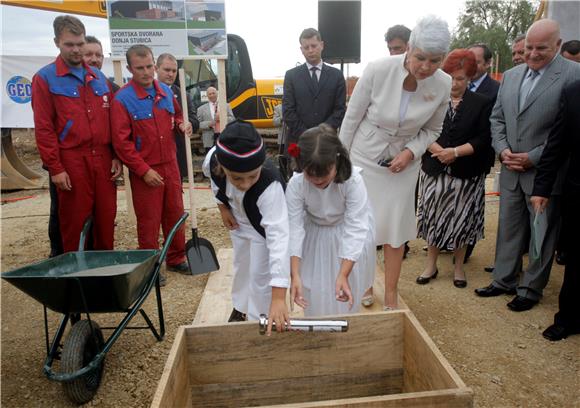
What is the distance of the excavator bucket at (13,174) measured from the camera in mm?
8031

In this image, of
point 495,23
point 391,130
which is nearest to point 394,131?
point 391,130

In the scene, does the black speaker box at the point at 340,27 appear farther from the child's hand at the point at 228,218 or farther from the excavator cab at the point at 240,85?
the child's hand at the point at 228,218

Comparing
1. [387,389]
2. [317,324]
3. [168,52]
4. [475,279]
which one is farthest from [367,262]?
[168,52]

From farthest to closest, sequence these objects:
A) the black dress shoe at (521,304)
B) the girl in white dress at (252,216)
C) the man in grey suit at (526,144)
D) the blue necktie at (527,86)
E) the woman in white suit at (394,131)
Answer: the black dress shoe at (521,304) < the blue necktie at (527,86) < the man in grey suit at (526,144) < the woman in white suit at (394,131) < the girl in white dress at (252,216)

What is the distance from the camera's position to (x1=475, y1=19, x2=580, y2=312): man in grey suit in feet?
9.48

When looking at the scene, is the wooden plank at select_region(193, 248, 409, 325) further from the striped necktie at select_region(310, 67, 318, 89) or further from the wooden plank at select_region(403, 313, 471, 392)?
the striped necktie at select_region(310, 67, 318, 89)

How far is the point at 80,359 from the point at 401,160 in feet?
6.53

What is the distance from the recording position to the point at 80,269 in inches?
98.7

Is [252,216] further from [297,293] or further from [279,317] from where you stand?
[279,317]

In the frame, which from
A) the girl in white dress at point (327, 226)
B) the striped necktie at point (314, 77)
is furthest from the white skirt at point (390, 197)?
the striped necktie at point (314, 77)

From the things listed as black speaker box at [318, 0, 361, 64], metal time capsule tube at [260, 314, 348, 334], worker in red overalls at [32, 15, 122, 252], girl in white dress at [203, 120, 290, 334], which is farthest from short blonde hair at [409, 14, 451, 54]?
black speaker box at [318, 0, 361, 64]

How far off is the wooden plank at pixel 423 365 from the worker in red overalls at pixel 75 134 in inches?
100

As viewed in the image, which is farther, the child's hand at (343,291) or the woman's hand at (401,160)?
the woman's hand at (401,160)

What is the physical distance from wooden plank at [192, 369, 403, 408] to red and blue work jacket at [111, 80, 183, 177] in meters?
2.16
